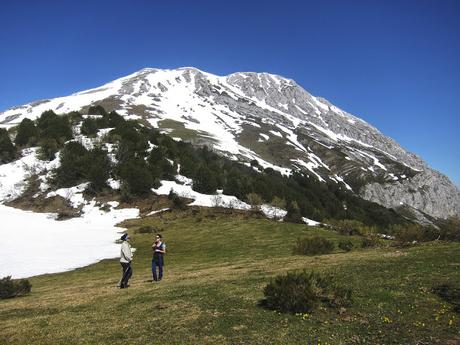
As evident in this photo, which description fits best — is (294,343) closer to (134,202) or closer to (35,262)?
(35,262)

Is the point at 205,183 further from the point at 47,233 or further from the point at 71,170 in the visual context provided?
the point at 47,233

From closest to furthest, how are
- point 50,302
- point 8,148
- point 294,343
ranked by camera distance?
point 294,343, point 50,302, point 8,148

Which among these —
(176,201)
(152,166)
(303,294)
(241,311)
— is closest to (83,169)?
(152,166)

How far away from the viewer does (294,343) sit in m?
10.8

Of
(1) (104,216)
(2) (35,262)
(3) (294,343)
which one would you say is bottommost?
(3) (294,343)

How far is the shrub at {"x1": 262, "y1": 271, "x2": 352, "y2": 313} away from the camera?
1349cm

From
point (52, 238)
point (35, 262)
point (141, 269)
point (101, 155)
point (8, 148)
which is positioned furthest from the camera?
point (8, 148)

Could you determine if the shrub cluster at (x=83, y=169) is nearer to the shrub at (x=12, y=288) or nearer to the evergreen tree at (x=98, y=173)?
the evergreen tree at (x=98, y=173)

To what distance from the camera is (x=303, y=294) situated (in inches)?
534

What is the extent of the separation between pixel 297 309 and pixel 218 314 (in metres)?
2.66

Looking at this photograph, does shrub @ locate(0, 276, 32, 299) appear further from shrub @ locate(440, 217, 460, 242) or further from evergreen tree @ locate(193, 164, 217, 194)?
evergreen tree @ locate(193, 164, 217, 194)

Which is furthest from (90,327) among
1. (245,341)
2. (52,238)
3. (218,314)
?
(52,238)

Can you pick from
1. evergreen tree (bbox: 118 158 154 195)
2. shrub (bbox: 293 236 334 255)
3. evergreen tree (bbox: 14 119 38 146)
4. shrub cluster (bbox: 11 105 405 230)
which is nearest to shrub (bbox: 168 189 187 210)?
evergreen tree (bbox: 118 158 154 195)

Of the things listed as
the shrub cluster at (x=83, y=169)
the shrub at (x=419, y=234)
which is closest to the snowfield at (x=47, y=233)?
the shrub cluster at (x=83, y=169)
